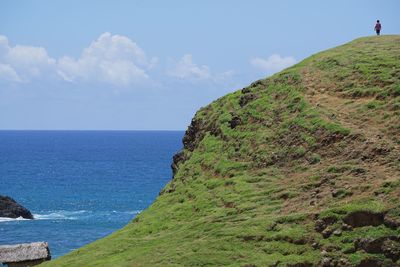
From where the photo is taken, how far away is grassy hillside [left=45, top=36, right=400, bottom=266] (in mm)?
27125

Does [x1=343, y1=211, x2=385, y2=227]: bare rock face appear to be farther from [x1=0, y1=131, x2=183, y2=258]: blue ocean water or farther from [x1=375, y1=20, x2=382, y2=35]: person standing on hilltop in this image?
[x1=0, y1=131, x2=183, y2=258]: blue ocean water

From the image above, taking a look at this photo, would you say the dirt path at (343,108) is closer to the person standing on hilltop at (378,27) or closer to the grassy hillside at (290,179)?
the grassy hillside at (290,179)

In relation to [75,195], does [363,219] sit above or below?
above

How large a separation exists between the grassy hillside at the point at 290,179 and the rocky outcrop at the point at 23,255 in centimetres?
549

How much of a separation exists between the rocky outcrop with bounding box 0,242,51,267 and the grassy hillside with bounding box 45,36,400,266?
5.49 metres

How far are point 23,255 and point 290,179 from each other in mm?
16828

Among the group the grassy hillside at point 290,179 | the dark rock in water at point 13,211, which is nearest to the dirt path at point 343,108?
the grassy hillside at point 290,179

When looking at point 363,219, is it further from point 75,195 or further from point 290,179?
→ point 75,195

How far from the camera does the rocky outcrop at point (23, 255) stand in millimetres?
39406

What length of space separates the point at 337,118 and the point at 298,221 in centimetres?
958

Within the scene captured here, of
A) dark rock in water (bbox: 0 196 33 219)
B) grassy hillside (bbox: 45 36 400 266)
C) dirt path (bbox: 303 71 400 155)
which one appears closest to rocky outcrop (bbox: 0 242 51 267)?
grassy hillside (bbox: 45 36 400 266)

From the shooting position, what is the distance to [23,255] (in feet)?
130

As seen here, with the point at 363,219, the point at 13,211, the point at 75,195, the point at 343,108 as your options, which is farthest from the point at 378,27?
the point at 75,195

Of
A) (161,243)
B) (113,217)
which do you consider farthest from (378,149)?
(113,217)
